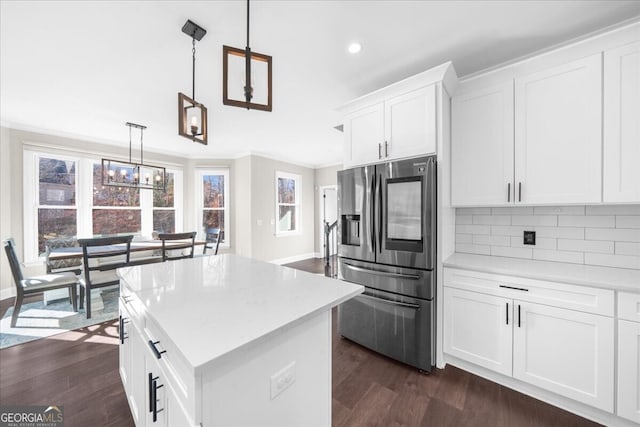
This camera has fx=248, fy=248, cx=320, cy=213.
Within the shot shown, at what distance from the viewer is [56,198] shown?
4066 millimetres

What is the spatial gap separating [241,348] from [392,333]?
1.79m

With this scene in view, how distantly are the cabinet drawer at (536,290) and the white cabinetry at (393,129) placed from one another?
1066mm

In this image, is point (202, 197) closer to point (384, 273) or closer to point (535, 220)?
point (384, 273)

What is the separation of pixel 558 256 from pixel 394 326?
1.47 meters

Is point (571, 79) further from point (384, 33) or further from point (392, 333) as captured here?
point (392, 333)

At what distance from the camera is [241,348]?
707 millimetres

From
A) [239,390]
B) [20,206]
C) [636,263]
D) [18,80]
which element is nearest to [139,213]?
[20,206]

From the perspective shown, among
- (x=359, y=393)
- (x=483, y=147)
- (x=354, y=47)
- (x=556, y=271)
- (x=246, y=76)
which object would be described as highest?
(x=354, y=47)

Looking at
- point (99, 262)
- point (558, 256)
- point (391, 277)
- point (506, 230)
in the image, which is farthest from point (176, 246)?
point (558, 256)

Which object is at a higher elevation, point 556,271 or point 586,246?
point 586,246

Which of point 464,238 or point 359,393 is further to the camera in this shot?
point 464,238

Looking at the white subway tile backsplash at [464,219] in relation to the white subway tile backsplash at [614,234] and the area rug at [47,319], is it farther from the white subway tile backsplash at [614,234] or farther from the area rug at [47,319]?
the area rug at [47,319]

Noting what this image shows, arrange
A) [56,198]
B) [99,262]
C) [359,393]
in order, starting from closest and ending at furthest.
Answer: [359,393] → [99,262] → [56,198]

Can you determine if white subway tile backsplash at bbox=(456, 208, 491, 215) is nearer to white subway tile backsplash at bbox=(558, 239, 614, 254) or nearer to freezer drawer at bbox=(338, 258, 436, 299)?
white subway tile backsplash at bbox=(558, 239, 614, 254)
